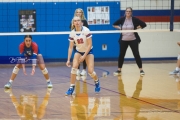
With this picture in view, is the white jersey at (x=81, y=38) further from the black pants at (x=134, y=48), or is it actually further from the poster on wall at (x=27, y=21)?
the poster on wall at (x=27, y=21)

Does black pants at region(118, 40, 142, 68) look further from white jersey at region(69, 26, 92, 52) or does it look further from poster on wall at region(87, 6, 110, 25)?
poster on wall at region(87, 6, 110, 25)

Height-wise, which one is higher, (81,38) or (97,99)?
(81,38)

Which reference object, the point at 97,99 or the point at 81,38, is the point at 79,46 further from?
the point at 97,99

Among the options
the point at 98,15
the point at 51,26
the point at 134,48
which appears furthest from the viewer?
the point at 98,15

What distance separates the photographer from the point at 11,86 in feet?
37.5

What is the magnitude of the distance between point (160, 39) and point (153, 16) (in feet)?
2.70

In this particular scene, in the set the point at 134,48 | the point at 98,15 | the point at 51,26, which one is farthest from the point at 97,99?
the point at 98,15

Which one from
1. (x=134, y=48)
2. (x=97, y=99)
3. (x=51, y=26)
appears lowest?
(x=97, y=99)

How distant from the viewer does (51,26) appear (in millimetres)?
17016

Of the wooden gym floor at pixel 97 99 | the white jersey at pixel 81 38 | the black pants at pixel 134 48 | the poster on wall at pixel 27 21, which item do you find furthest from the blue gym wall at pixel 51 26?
the white jersey at pixel 81 38

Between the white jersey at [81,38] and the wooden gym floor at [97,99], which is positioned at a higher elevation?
the white jersey at [81,38]

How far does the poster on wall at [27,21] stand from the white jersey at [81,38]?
7153 mm

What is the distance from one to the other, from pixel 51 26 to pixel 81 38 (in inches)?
289

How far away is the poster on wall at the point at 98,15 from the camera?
56.3ft
